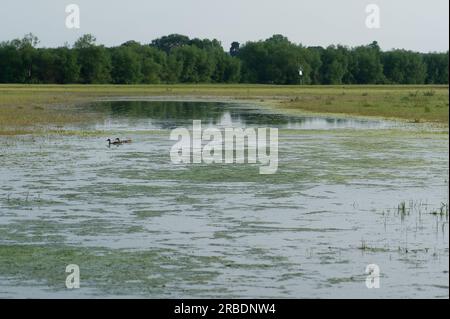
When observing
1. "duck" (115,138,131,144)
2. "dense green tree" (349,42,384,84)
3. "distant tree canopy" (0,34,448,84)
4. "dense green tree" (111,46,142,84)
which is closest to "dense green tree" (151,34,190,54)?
"distant tree canopy" (0,34,448,84)

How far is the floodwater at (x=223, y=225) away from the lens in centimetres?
1002

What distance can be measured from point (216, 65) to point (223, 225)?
104 meters

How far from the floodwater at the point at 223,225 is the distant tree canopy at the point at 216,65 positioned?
279 feet

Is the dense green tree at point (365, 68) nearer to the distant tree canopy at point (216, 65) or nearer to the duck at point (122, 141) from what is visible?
the distant tree canopy at point (216, 65)

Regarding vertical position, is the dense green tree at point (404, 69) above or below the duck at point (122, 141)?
above

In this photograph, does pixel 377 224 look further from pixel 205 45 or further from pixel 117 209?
pixel 205 45

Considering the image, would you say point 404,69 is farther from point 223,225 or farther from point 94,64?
point 223,225

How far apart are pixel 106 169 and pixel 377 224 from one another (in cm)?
806

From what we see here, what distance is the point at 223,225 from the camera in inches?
519

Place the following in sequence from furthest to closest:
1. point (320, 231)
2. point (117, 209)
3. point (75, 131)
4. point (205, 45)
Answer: point (205, 45)
point (75, 131)
point (117, 209)
point (320, 231)

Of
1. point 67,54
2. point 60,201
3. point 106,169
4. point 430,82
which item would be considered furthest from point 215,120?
point 430,82

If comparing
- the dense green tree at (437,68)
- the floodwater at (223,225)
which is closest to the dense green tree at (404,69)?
the dense green tree at (437,68)

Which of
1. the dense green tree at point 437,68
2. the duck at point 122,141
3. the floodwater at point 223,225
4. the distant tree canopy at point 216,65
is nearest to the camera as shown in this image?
the floodwater at point 223,225
